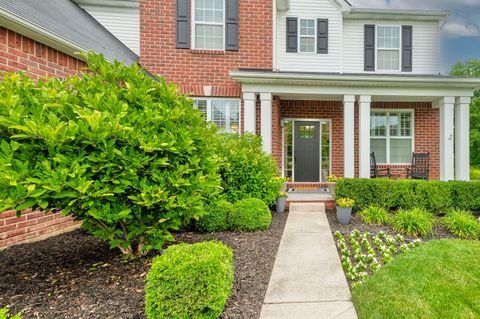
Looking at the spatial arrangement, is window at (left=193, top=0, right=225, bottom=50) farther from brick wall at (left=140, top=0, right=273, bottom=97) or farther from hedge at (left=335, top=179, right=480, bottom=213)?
hedge at (left=335, top=179, right=480, bottom=213)

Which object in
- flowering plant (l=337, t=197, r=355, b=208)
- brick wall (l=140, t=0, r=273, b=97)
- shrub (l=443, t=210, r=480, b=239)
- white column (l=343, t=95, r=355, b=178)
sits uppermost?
brick wall (l=140, t=0, r=273, b=97)

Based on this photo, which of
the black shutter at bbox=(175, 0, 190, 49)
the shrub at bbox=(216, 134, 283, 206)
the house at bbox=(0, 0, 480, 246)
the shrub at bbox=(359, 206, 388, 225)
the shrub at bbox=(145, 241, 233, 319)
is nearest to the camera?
the shrub at bbox=(145, 241, 233, 319)

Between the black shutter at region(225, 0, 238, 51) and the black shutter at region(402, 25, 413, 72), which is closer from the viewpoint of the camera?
the black shutter at region(225, 0, 238, 51)

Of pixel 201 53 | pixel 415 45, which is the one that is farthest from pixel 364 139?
pixel 415 45

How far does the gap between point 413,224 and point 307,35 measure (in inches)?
270

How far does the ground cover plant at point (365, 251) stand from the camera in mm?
2981

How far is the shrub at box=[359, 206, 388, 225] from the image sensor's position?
4.93 metres

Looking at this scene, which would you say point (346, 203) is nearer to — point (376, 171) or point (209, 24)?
point (376, 171)

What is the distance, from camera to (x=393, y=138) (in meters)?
8.62

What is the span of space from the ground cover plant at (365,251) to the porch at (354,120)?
2.87 meters

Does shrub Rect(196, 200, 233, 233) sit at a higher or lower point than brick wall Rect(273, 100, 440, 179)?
lower

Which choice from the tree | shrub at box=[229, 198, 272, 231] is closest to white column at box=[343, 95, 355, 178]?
shrub at box=[229, 198, 272, 231]

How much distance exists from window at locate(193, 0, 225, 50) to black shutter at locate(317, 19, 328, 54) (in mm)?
3450

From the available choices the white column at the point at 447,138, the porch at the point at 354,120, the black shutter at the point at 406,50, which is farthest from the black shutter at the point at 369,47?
the white column at the point at 447,138
